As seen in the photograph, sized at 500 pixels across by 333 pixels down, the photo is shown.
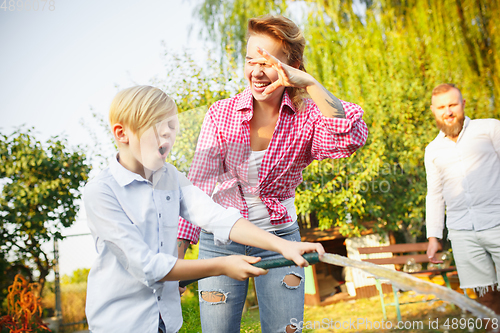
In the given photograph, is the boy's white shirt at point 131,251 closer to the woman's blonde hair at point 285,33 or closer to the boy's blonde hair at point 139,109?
the boy's blonde hair at point 139,109

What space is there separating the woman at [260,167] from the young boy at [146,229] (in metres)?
0.20

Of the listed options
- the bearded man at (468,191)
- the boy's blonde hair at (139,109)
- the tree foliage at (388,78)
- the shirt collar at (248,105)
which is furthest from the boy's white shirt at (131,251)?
the tree foliage at (388,78)

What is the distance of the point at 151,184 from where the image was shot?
4.42ft

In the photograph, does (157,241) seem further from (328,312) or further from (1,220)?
(1,220)

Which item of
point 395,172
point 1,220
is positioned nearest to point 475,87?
point 395,172

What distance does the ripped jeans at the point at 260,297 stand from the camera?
5.15 feet

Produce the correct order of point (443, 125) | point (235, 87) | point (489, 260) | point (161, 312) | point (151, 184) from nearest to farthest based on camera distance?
point (161, 312) → point (151, 184) → point (489, 260) → point (443, 125) → point (235, 87)

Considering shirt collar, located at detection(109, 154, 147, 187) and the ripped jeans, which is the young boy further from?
the ripped jeans

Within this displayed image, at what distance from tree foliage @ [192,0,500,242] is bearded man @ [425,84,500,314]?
1.93m

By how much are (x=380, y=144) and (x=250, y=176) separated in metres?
3.98

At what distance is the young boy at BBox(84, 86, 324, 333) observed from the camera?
117cm

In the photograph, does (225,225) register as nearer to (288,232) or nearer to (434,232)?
(288,232)

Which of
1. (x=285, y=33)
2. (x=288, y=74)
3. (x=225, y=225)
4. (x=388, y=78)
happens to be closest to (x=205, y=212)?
(x=225, y=225)

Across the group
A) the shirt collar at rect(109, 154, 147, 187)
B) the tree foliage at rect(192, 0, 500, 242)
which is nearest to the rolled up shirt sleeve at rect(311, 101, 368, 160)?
the shirt collar at rect(109, 154, 147, 187)
